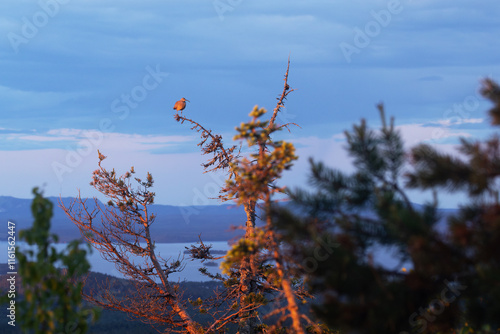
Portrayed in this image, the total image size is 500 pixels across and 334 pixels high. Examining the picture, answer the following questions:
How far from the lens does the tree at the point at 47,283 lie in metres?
6.31

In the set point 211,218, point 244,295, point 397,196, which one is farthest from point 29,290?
point 211,218

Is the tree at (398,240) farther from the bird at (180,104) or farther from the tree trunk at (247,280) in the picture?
the bird at (180,104)

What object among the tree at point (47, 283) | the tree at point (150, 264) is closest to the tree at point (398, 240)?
the tree at point (47, 283)

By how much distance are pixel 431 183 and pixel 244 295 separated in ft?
29.2

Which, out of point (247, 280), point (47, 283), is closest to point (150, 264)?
point (247, 280)

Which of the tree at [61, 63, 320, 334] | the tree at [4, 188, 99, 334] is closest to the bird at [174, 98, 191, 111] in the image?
the tree at [61, 63, 320, 334]

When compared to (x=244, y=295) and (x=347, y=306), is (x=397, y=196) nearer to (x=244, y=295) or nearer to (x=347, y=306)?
(x=347, y=306)

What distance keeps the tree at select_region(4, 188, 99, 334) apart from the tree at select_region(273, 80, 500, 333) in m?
2.82

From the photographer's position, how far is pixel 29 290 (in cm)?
634

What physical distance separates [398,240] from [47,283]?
4529mm

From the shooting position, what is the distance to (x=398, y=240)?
20.3ft

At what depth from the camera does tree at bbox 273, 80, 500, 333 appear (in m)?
5.77

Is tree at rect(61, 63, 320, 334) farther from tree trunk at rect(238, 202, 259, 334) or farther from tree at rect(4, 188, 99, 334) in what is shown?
tree at rect(4, 188, 99, 334)

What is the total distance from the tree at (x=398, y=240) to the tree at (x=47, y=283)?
2817 mm
